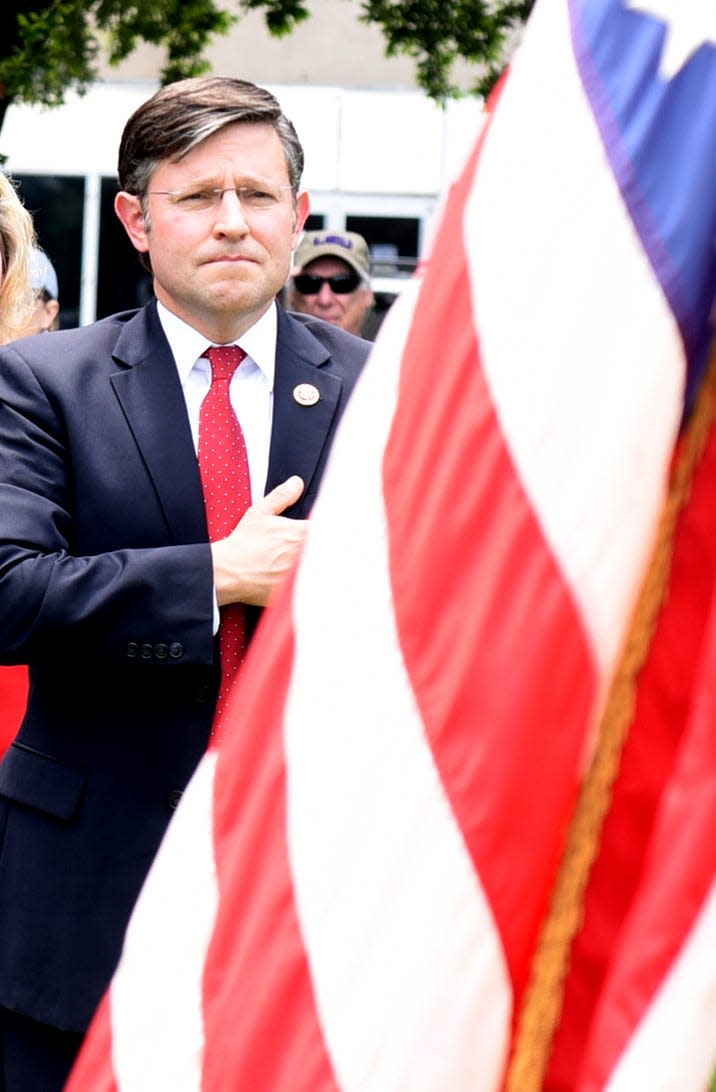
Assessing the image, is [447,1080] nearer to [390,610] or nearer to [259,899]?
[259,899]

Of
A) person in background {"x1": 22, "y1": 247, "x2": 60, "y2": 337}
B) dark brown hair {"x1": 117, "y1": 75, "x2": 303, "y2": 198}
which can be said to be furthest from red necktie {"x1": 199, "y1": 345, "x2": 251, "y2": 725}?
person in background {"x1": 22, "y1": 247, "x2": 60, "y2": 337}

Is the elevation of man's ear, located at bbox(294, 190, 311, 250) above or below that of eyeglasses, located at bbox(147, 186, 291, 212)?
below

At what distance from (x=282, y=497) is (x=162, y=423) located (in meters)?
0.24

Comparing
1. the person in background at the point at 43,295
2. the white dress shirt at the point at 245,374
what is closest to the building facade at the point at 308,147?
the person in background at the point at 43,295

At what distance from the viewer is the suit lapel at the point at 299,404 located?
2.54 meters

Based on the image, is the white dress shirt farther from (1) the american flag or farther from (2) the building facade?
(2) the building facade

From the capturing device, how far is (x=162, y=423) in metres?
2.54

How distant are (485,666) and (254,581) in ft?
4.29

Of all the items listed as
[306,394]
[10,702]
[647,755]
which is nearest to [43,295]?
[10,702]

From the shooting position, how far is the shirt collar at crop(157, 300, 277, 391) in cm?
260

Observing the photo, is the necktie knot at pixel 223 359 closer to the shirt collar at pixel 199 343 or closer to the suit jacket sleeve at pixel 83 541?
the shirt collar at pixel 199 343

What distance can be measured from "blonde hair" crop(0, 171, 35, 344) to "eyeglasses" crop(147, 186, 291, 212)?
1.42 metres

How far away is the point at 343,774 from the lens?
1120 millimetres

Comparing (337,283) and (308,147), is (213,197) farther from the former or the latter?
(308,147)
